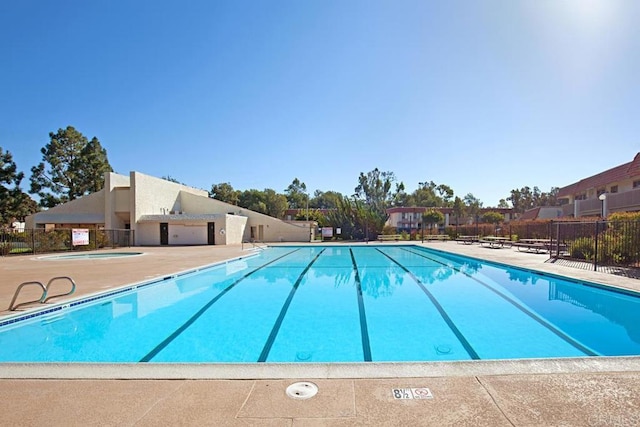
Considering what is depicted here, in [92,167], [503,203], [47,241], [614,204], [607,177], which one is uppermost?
[92,167]

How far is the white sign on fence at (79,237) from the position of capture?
70.0 feet

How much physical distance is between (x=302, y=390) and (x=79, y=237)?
24213 millimetres

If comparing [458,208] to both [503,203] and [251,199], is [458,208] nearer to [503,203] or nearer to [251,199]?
[503,203]

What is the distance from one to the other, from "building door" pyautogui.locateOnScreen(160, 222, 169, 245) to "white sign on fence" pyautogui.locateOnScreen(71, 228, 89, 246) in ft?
23.6

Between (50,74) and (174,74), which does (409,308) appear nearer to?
(174,74)

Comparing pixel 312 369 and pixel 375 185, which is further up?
pixel 375 185

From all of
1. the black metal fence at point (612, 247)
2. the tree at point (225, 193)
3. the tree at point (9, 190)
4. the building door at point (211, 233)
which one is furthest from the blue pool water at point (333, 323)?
the tree at point (225, 193)

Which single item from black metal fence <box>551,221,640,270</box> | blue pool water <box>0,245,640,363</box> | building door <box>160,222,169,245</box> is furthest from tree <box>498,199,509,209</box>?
blue pool water <box>0,245,640,363</box>

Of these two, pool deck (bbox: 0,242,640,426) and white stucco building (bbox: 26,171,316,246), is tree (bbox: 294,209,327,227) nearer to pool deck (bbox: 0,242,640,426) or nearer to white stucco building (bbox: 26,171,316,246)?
white stucco building (bbox: 26,171,316,246)

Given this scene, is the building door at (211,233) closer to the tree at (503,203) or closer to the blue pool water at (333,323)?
the blue pool water at (333,323)

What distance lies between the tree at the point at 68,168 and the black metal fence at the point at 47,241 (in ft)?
58.5

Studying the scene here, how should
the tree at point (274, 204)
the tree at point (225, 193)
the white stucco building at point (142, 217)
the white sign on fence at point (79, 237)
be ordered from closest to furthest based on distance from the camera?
the white sign on fence at point (79, 237) → the white stucco building at point (142, 217) → the tree at point (225, 193) → the tree at point (274, 204)

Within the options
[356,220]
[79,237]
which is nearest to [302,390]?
[79,237]

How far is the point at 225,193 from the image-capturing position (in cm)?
5231
